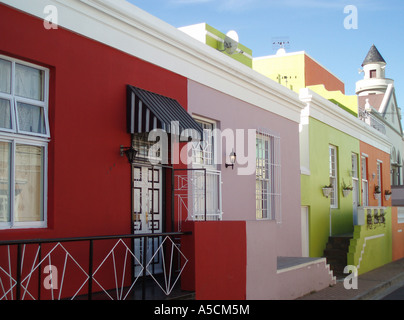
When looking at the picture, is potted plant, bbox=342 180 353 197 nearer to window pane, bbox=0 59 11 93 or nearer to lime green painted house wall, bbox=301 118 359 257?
lime green painted house wall, bbox=301 118 359 257

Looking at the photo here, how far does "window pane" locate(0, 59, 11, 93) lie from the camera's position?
244 inches

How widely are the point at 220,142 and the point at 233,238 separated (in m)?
2.96

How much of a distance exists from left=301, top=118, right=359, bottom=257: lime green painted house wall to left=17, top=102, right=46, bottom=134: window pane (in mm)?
8977

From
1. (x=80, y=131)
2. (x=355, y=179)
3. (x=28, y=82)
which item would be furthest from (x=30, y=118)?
(x=355, y=179)

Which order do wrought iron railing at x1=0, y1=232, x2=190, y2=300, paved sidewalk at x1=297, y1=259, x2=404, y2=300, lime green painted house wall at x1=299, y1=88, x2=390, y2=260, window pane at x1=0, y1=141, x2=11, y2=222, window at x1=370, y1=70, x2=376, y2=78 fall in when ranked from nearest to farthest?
wrought iron railing at x1=0, y1=232, x2=190, y2=300 → window pane at x1=0, y1=141, x2=11, y2=222 → paved sidewalk at x1=297, y1=259, x2=404, y2=300 → lime green painted house wall at x1=299, y1=88, x2=390, y2=260 → window at x1=370, y1=70, x2=376, y2=78

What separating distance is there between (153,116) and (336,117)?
10.4 m

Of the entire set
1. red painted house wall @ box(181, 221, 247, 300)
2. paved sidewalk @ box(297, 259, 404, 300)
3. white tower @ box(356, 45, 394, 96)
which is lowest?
paved sidewalk @ box(297, 259, 404, 300)

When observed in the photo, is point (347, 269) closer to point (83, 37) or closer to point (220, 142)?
point (220, 142)

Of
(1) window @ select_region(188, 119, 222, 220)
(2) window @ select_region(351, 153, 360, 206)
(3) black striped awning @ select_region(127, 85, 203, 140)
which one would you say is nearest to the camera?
(3) black striped awning @ select_region(127, 85, 203, 140)

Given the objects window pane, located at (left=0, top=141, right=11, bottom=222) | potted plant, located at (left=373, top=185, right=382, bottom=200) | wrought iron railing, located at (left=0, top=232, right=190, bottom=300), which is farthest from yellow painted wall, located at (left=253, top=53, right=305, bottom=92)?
window pane, located at (left=0, top=141, right=11, bottom=222)

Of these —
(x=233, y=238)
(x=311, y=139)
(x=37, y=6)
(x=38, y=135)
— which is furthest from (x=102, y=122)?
(x=311, y=139)

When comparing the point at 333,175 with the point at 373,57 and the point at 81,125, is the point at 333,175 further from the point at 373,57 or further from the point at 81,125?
the point at 373,57

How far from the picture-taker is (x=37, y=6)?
641 centimetres

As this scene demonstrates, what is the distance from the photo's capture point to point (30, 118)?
649 centimetres
